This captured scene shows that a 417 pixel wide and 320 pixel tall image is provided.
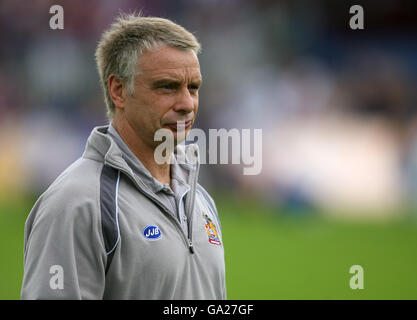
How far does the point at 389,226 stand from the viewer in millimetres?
9648

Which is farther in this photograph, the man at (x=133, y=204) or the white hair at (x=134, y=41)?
the white hair at (x=134, y=41)

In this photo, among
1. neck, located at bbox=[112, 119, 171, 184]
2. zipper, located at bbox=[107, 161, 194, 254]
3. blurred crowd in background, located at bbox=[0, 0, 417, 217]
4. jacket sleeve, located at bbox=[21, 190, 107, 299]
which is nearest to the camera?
jacket sleeve, located at bbox=[21, 190, 107, 299]

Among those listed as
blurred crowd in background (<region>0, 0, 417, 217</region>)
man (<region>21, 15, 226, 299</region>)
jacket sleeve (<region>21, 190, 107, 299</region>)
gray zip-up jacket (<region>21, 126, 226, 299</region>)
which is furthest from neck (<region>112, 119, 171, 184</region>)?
blurred crowd in background (<region>0, 0, 417, 217</region>)

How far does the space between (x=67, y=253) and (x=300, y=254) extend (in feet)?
22.0

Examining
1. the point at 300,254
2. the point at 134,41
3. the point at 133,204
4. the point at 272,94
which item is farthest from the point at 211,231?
the point at 272,94

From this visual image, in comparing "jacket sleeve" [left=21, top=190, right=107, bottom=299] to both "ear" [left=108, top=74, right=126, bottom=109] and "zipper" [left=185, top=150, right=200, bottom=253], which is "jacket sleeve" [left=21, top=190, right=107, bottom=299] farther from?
"ear" [left=108, top=74, right=126, bottom=109]

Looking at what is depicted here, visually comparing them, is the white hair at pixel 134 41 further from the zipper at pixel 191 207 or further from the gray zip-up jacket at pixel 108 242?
the zipper at pixel 191 207

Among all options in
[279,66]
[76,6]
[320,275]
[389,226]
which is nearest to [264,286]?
[320,275]

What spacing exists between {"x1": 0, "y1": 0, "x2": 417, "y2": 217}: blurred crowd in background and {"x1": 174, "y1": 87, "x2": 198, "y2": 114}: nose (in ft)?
26.9

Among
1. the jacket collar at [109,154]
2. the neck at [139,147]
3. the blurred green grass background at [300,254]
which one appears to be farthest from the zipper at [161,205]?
the blurred green grass background at [300,254]

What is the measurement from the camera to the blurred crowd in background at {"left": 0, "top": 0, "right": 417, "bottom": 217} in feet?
34.2

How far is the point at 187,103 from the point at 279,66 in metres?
11.7

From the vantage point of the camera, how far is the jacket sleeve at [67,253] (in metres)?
1.85

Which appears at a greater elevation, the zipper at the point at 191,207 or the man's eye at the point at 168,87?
the man's eye at the point at 168,87
